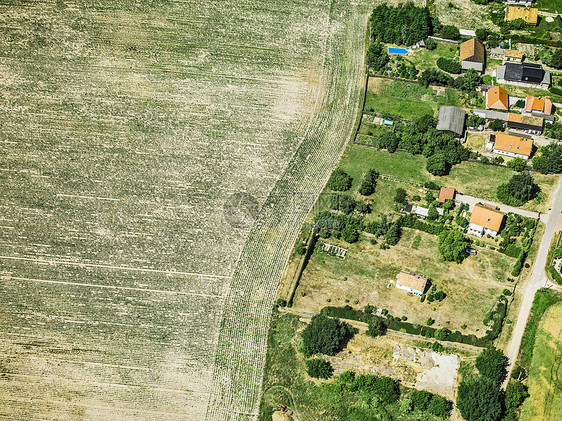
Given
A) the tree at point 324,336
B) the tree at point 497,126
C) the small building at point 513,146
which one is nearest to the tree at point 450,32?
the tree at point 497,126

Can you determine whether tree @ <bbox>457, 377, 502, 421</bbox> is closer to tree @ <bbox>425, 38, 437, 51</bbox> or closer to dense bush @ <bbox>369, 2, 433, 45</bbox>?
tree @ <bbox>425, 38, 437, 51</bbox>

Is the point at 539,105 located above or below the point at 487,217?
above

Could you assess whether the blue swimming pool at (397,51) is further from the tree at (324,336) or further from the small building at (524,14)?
the tree at (324,336)

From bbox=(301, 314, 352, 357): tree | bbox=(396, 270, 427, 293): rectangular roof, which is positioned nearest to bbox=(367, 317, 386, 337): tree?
bbox=(301, 314, 352, 357): tree

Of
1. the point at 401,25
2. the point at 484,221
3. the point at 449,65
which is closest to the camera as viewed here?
the point at 484,221

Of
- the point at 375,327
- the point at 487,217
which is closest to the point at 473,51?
Answer: the point at 487,217

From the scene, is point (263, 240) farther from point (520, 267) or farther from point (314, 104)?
point (520, 267)

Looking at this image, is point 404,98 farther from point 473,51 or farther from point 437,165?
point 437,165
